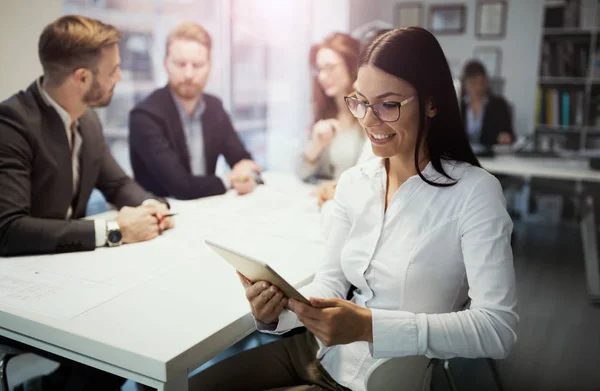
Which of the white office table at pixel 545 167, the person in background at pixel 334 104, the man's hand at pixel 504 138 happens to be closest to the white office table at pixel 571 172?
the white office table at pixel 545 167

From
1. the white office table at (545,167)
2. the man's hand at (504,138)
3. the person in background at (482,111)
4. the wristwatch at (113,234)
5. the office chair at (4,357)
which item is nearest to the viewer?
the office chair at (4,357)

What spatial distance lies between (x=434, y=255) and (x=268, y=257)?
0.61 metres

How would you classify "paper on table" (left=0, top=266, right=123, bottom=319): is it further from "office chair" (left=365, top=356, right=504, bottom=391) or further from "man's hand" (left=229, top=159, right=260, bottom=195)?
"man's hand" (left=229, top=159, right=260, bottom=195)

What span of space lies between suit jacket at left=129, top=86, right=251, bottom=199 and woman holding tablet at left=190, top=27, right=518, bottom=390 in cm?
116

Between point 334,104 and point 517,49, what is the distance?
11.3ft

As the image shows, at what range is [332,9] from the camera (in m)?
2.63

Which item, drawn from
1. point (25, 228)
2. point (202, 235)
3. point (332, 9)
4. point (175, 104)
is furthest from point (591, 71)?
point (25, 228)

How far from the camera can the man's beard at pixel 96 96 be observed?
1.88 metres

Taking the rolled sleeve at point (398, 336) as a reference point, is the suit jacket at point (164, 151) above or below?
above

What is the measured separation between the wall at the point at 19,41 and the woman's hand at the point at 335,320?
1.24 meters

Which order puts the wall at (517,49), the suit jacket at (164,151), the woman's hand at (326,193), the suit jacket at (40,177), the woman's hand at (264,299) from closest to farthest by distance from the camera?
the woman's hand at (264,299)
the suit jacket at (40,177)
the woman's hand at (326,193)
the suit jacket at (164,151)
the wall at (517,49)

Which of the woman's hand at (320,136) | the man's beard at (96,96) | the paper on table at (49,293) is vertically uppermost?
the man's beard at (96,96)

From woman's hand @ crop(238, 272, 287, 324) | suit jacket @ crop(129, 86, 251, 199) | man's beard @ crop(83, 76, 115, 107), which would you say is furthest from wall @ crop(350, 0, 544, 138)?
woman's hand @ crop(238, 272, 287, 324)

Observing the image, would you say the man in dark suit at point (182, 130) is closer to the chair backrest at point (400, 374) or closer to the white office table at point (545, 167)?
the chair backrest at point (400, 374)
